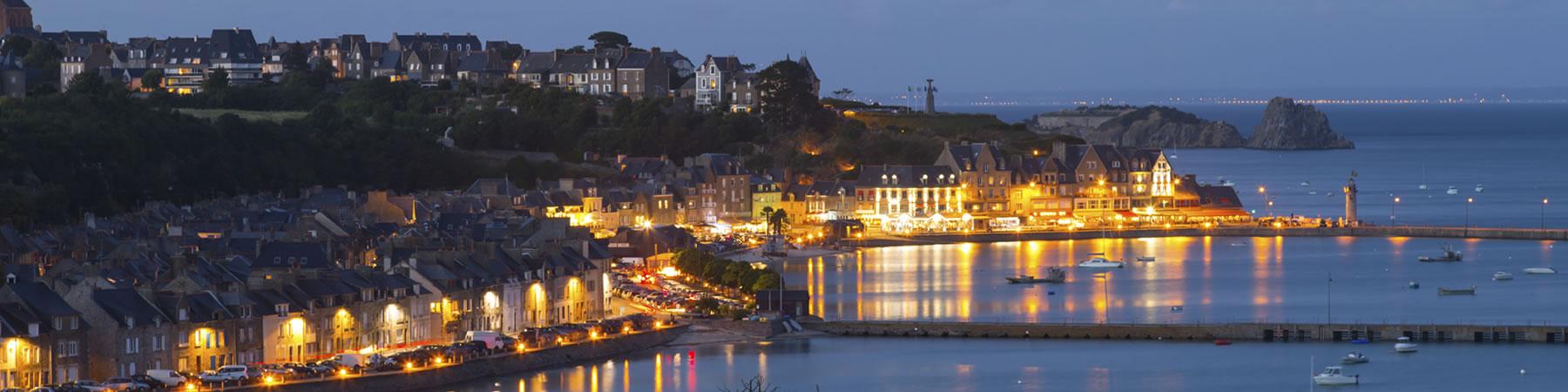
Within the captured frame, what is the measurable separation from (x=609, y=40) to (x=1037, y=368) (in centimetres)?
4935

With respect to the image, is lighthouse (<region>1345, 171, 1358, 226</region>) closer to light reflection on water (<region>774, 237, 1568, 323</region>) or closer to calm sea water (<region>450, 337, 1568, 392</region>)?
light reflection on water (<region>774, 237, 1568, 323</region>)

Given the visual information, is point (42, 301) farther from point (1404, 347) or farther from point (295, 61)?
point (295, 61)

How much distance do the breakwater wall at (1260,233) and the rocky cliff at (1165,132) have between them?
264 feet

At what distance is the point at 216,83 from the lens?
77.0m

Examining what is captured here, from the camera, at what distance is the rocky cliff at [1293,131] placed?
146000mm

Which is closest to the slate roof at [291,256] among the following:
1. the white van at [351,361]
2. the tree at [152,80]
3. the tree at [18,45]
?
the white van at [351,361]

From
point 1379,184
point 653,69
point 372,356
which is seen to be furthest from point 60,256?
point 1379,184

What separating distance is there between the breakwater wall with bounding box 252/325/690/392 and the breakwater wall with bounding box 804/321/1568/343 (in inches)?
145

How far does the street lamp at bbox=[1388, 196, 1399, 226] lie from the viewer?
233ft

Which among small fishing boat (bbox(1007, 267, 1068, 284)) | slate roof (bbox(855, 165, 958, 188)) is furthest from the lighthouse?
small fishing boat (bbox(1007, 267, 1068, 284))

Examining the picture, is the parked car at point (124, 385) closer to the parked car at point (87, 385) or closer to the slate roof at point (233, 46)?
the parked car at point (87, 385)

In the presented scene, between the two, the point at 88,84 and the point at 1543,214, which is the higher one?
the point at 88,84

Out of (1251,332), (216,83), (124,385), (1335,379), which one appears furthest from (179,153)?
(1335,379)

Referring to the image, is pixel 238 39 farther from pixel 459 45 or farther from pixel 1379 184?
pixel 1379 184
